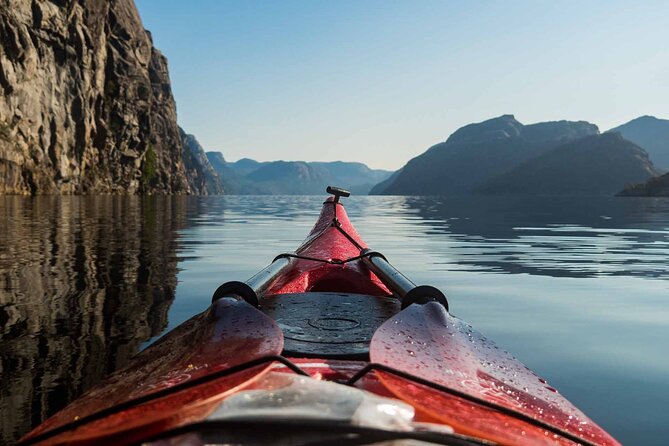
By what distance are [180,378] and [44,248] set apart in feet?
31.8

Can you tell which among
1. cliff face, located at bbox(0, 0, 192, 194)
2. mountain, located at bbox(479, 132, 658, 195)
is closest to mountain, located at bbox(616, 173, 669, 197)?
mountain, located at bbox(479, 132, 658, 195)

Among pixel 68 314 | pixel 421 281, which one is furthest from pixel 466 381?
pixel 421 281

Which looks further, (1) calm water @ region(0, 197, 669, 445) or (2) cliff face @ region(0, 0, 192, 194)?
(2) cliff face @ region(0, 0, 192, 194)

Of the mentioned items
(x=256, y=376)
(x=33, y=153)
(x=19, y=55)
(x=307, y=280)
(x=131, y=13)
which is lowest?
(x=307, y=280)

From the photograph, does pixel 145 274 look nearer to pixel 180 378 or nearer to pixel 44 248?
pixel 44 248

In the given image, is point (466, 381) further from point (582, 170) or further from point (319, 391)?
point (582, 170)

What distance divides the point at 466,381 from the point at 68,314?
14.8 feet

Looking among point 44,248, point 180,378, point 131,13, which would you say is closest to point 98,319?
point 180,378

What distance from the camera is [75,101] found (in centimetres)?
5025

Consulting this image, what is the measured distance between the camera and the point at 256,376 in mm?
1550

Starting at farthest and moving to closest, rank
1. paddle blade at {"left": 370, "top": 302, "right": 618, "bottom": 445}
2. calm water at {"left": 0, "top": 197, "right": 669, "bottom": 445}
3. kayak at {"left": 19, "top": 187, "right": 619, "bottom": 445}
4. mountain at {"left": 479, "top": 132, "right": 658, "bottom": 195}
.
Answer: mountain at {"left": 479, "top": 132, "right": 658, "bottom": 195} < calm water at {"left": 0, "top": 197, "right": 669, "bottom": 445} < paddle blade at {"left": 370, "top": 302, "right": 618, "bottom": 445} < kayak at {"left": 19, "top": 187, "right": 619, "bottom": 445}

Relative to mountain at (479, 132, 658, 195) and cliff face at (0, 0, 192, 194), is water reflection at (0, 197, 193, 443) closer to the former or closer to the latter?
cliff face at (0, 0, 192, 194)

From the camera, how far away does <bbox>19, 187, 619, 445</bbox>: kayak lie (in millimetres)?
1262

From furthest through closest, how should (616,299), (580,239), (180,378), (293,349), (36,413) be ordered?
1. (580,239)
2. (616,299)
3. (36,413)
4. (293,349)
5. (180,378)
